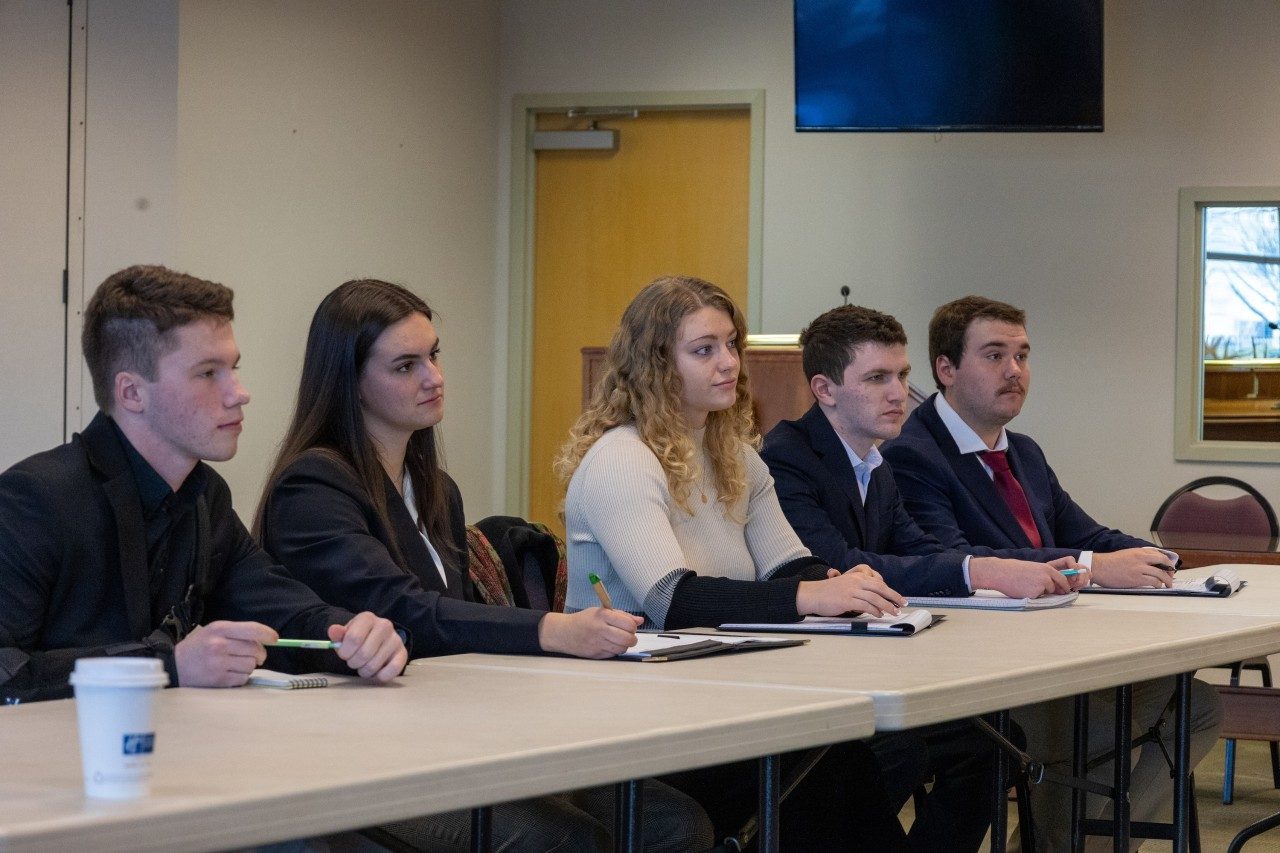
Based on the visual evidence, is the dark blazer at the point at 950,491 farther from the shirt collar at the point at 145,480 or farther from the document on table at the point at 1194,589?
the shirt collar at the point at 145,480

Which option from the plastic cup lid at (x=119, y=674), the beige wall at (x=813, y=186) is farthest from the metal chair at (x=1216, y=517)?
the plastic cup lid at (x=119, y=674)

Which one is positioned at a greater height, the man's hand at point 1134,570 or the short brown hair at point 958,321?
the short brown hair at point 958,321

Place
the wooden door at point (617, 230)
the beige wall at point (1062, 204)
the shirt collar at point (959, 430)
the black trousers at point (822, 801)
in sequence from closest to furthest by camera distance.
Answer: the black trousers at point (822, 801), the shirt collar at point (959, 430), the beige wall at point (1062, 204), the wooden door at point (617, 230)

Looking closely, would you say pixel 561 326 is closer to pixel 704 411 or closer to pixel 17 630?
pixel 704 411

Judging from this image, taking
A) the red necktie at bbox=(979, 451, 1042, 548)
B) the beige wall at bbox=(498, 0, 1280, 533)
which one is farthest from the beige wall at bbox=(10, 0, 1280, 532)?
the red necktie at bbox=(979, 451, 1042, 548)

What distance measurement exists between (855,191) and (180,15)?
3022 mm

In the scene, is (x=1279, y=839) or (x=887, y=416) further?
(x=1279, y=839)

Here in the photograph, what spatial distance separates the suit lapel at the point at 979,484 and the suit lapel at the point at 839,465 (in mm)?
497

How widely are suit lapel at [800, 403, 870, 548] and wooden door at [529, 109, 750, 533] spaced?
369 cm

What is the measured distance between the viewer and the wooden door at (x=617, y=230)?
23.5ft

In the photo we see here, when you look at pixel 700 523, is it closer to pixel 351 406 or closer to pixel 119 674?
pixel 351 406

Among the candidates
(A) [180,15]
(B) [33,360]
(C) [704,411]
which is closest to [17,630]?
(C) [704,411]

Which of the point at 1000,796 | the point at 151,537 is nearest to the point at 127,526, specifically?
the point at 151,537

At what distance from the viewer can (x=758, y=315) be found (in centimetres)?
707
